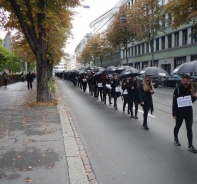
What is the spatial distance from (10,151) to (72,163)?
1.58m

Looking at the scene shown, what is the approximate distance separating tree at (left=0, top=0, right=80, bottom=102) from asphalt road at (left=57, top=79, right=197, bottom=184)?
526 cm

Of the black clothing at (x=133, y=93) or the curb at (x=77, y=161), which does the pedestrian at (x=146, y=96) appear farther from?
the curb at (x=77, y=161)

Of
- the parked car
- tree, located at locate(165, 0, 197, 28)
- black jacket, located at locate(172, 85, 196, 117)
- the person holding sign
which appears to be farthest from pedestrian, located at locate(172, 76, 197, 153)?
the parked car

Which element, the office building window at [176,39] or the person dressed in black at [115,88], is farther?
the office building window at [176,39]

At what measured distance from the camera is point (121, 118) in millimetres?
10250

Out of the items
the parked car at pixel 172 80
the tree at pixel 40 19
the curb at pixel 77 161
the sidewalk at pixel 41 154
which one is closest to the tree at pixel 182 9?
the parked car at pixel 172 80

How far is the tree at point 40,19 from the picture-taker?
1262cm

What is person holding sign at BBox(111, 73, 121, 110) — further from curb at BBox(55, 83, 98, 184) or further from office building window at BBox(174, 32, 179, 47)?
office building window at BBox(174, 32, 179, 47)

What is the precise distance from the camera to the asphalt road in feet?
15.1

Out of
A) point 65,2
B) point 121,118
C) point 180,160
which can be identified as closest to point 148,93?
point 121,118

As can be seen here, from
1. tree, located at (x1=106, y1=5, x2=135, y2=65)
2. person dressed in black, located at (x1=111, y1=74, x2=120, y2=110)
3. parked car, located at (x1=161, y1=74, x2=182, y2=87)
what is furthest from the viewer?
tree, located at (x1=106, y1=5, x2=135, y2=65)

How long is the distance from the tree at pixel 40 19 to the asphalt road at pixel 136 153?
526 cm

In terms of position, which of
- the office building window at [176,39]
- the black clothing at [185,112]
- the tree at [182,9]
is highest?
the tree at [182,9]

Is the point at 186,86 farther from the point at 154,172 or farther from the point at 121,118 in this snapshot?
the point at 121,118
